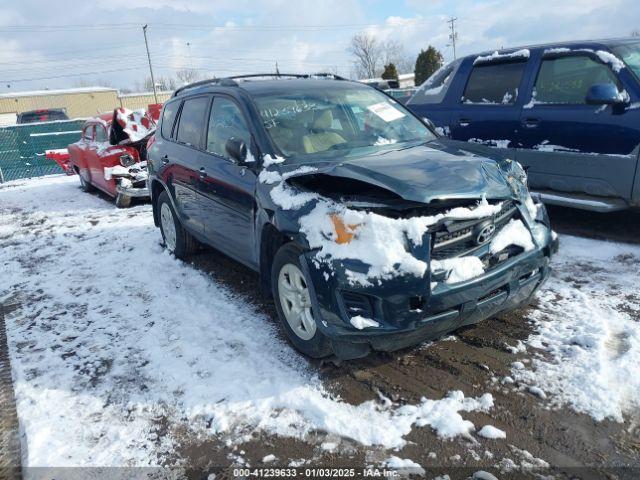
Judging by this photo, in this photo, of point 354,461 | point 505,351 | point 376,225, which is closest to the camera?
point 354,461

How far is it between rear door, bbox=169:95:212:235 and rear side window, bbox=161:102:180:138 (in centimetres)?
16

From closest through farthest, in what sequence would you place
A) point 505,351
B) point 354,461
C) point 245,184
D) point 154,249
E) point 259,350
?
point 354,461 → point 505,351 → point 259,350 → point 245,184 → point 154,249

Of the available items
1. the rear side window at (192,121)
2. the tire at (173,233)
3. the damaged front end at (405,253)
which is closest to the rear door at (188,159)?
the rear side window at (192,121)

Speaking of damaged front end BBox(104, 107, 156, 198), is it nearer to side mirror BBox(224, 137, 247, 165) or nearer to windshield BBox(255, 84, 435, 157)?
windshield BBox(255, 84, 435, 157)

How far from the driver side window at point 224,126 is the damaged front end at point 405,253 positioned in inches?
43.4

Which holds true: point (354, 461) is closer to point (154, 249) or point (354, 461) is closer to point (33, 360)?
point (33, 360)

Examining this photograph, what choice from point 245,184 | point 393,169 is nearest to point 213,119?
point 245,184

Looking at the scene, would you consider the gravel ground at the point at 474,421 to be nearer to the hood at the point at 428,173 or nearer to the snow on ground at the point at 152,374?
the snow on ground at the point at 152,374

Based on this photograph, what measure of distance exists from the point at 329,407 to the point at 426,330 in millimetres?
712

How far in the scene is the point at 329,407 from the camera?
2.93 metres

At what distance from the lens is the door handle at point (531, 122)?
5504 millimetres

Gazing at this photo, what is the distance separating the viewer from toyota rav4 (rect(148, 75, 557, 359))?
2.80 m

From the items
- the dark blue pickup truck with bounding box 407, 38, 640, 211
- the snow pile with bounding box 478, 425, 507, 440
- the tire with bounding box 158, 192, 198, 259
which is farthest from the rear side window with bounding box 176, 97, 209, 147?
the snow pile with bounding box 478, 425, 507, 440

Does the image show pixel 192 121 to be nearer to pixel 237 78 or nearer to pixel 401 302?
pixel 237 78
